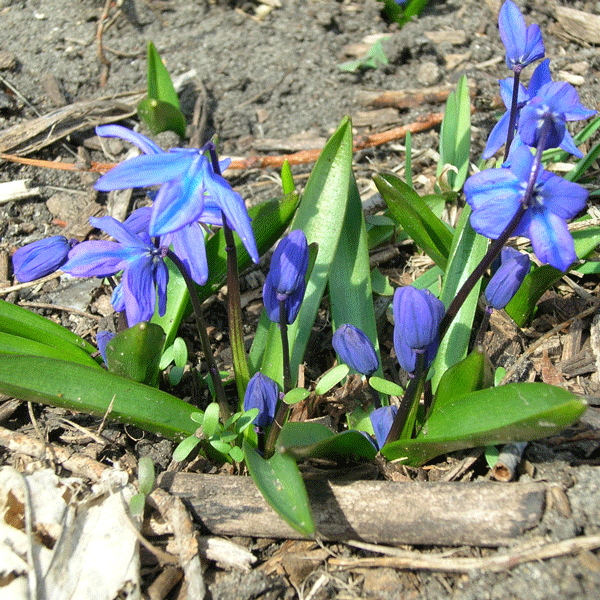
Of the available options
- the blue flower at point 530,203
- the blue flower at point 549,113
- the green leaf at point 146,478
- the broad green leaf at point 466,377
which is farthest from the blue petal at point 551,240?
the green leaf at point 146,478

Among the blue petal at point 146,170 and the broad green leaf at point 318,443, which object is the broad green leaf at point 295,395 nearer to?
the broad green leaf at point 318,443

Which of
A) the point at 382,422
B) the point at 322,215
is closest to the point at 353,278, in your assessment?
the point at 322,215

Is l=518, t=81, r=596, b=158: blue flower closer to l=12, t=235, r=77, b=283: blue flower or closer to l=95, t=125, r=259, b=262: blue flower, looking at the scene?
l=95, t=125, r=259, b=262: blue flower

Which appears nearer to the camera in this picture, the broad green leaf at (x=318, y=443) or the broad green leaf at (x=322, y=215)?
the broad green leaf at (x=318, y=443)

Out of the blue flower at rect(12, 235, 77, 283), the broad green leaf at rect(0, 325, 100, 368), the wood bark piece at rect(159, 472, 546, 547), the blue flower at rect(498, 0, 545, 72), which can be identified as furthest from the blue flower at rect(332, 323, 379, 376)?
the blue flower at rect(498, 0, 545, 72)

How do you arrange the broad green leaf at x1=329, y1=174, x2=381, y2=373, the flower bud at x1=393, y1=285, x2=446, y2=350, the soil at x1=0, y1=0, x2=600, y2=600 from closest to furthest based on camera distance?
the flower bud at x1=393, y1=285, x2=446, y2=350
the broad green leaf at x1=329, y1=174, x2=381, y2=373
the soil at x1=0, y1=0, x2=600, y2=600

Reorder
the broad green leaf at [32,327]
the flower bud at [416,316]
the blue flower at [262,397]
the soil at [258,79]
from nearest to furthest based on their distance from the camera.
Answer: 1. the flower bud at [416,316]
2. the blue flower at [262,397]
3. the broad green leaf at [32,327]
4. the soil at [258,79]

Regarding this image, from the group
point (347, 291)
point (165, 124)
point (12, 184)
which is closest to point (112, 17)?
point (165, 124)
